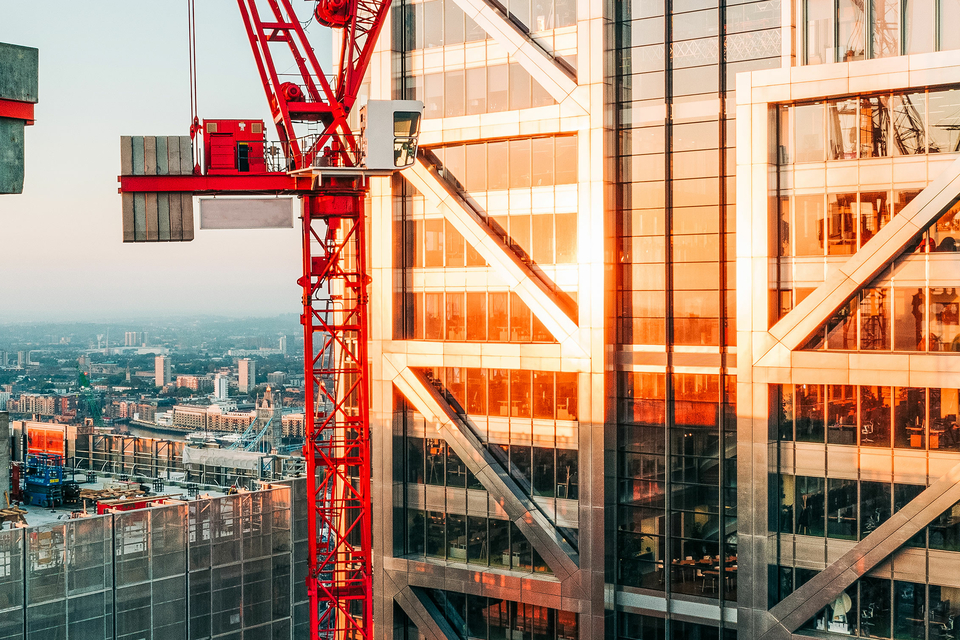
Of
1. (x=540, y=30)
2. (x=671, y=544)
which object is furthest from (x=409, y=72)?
(x=671, y=544)

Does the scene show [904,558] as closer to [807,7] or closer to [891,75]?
[891,75]

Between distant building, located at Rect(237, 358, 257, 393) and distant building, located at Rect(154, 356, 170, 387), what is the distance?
10607 millimetres

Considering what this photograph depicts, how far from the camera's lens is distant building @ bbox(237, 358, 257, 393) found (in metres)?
141

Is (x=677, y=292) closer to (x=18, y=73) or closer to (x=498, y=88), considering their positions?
(x=498, y=88)

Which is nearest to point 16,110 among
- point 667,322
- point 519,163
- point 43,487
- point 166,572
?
point 519,163

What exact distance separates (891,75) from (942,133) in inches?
117

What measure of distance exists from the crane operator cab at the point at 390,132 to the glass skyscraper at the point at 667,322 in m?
5.04

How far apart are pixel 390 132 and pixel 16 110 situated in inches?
802

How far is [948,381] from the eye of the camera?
36.1 meters

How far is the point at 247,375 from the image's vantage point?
5689 inches

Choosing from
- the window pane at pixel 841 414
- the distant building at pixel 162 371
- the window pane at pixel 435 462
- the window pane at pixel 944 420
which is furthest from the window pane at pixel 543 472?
the distant building at pixel 162 371

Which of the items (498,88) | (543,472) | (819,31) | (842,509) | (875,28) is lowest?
(842,509)

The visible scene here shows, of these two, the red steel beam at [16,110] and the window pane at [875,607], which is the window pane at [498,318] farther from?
the red steel beam at [16,110]

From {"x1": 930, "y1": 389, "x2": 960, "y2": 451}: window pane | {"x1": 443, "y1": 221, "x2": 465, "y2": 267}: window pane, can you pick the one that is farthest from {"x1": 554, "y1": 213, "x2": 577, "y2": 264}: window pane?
{"x1": 930, "y1": 389, "x2": 960, "y2": 451}: window pane
